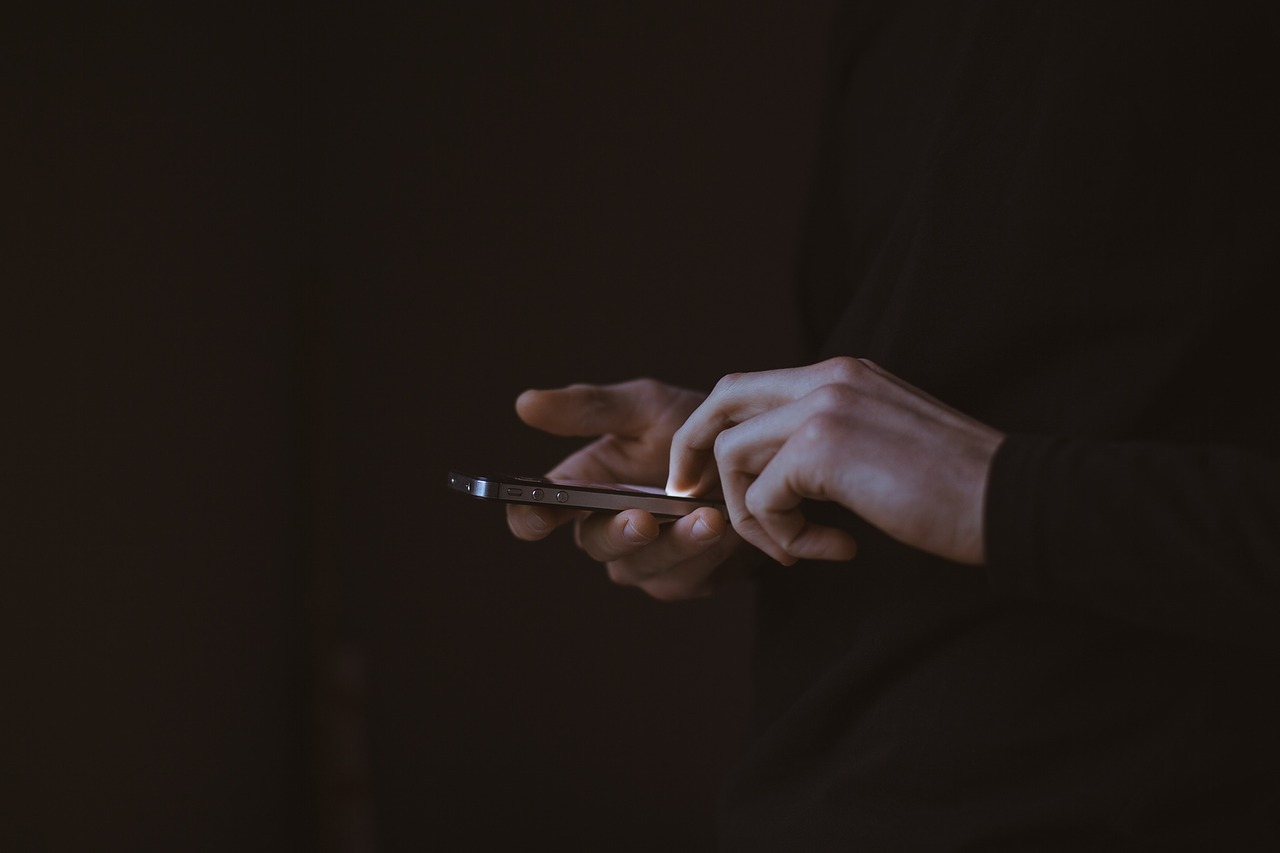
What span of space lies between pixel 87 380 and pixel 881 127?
38.7 inches

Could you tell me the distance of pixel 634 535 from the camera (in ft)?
2.47

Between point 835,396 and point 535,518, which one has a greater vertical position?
point 835,396

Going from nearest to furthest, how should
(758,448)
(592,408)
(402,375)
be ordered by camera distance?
1. (758,448)
2. (592,408)
3. (402,375)

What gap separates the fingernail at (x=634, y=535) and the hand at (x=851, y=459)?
13 centimetres

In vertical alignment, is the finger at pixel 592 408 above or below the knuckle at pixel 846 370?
below

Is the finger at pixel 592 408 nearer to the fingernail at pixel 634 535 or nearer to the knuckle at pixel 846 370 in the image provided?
the fingernail at pixel 634 535

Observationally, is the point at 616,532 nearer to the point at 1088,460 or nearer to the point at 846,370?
the point at 846,370

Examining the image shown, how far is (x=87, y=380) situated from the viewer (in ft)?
3.73

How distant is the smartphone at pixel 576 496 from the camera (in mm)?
741

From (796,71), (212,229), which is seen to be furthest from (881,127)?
(796,71)

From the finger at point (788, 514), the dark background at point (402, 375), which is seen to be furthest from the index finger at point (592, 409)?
the dark background at point (402, 375)

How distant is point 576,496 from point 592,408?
0.20 metres

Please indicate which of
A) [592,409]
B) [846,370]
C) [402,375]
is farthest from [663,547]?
[402,375]

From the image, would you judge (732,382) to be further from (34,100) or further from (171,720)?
(171,720)
